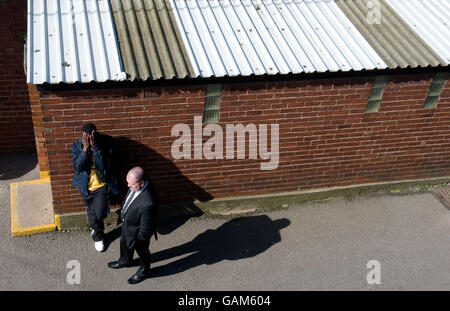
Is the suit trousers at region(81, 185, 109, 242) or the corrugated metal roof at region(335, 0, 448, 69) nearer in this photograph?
the suit trousers at region(81, 185, 109, 242)

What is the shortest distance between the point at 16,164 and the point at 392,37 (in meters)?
6.97

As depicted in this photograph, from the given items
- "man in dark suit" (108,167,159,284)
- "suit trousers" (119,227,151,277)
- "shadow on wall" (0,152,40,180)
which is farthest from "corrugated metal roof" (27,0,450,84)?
"shadow on wall" (0,152,40,180)

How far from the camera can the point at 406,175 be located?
745cm

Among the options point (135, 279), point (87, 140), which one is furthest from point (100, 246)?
point (87, 140)

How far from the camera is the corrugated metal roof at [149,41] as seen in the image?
17.6 feet

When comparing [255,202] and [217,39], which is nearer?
[217,39]

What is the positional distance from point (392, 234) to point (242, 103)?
3198 millimetres

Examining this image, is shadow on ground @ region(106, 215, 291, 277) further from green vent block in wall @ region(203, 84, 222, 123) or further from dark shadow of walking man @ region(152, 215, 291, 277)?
green vent block in wall @ region(203, 84, 222, 123)

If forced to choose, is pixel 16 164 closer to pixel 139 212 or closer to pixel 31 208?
pixel 31 208

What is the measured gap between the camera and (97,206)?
5590mm

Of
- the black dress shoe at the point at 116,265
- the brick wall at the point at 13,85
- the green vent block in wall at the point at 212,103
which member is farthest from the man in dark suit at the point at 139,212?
the brick wall at the point at 13,85

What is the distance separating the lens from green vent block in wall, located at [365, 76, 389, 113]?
6.30m

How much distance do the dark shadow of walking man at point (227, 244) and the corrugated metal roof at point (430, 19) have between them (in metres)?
3.79

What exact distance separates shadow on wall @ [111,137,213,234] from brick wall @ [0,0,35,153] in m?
2.81
